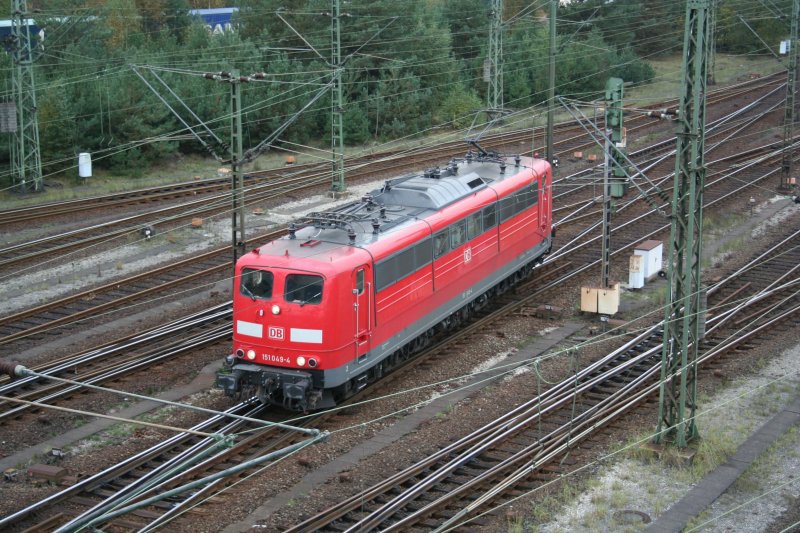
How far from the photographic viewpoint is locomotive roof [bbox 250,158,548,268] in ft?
59.9

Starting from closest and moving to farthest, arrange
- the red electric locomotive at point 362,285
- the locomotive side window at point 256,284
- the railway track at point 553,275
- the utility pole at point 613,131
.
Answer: the red electric locomotive at point 362,285, the locomotive side window at point 256,284, the utility pole at point 613,131, the railway track at point 553,275

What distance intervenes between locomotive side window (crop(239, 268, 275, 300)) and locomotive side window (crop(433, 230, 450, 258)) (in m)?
4.00

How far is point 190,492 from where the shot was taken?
14.8m

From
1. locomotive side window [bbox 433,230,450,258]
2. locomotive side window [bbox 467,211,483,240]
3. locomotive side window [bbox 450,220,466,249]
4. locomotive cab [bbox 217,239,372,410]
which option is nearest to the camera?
locomotive cab [bbox 217,239,372,410]

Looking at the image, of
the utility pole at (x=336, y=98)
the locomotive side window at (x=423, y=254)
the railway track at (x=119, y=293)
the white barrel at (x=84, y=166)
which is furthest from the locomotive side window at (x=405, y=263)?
the white barrel at (x=84, y=166)

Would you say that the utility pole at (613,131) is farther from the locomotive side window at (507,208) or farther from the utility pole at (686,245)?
the utility pole at (686,245)

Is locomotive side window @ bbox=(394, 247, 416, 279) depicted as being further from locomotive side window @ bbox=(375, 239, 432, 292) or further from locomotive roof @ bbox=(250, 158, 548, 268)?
locomotive roof @ bbox=(250, 158, 548, 268)

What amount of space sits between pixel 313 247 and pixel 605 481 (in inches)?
252

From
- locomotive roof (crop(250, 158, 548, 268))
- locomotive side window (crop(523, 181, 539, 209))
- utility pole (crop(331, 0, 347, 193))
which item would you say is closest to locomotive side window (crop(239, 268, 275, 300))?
locomotive roof (crop(250, 158, 548, 268))

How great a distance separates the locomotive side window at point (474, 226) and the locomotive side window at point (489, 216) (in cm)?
24

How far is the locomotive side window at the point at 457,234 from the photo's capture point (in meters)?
21.0

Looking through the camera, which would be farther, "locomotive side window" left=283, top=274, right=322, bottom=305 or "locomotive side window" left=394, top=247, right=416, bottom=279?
"locomotive side window" left=394, top=247, right=416, bottom=279

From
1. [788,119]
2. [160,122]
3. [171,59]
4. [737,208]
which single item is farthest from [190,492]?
[171,59]

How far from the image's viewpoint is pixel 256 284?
17656 mm
